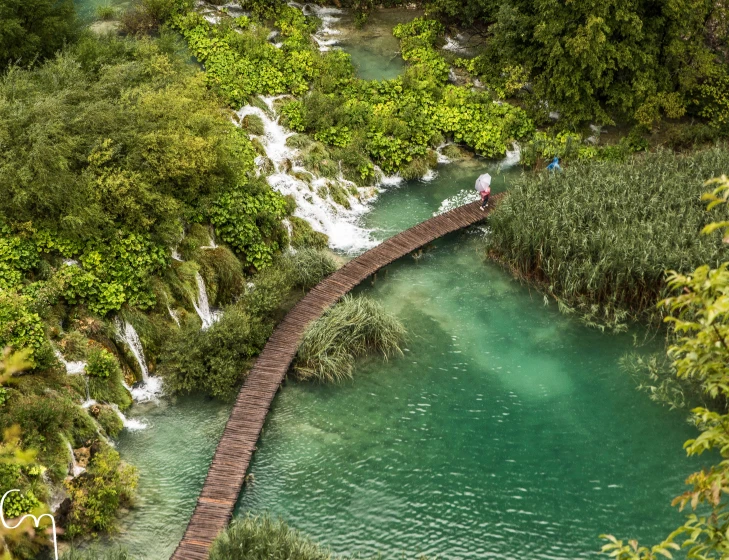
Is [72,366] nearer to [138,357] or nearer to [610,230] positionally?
[138,357]

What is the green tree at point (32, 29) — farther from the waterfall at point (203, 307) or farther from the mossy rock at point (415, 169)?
the mossy rock at point (415, 169)

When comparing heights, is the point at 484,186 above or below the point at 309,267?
above

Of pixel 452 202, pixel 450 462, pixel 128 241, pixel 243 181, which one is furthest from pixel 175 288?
pixel 452 202

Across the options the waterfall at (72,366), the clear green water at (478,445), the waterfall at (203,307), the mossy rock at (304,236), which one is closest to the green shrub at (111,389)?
the waterfall at (72,366)

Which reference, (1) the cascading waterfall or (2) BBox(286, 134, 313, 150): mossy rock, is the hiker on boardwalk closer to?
(2) BBox(286, 134, 313, 150): mossy rock

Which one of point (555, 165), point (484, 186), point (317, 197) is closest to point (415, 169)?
point (484, 186)

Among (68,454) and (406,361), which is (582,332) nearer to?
(406,361)

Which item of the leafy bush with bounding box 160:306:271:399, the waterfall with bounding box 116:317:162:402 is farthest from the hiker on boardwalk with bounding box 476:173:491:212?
the waterfall with bounding box 116:317:162:402
